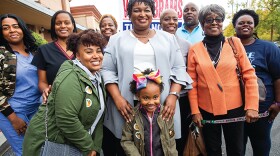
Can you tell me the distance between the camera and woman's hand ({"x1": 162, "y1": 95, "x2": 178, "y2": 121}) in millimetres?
2146

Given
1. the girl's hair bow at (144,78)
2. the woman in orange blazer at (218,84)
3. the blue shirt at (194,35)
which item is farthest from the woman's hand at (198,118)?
the blue shirt at (194,35)

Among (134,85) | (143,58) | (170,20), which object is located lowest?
(134,85)

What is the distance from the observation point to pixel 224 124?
2418 millimetres

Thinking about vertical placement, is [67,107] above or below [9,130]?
above

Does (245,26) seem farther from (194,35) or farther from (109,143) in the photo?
(109,143)

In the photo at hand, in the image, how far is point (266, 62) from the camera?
2.57m

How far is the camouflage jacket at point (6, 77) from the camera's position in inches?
89.7

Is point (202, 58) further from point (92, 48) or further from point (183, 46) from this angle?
point (92, 48)

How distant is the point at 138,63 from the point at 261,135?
1.79 meters

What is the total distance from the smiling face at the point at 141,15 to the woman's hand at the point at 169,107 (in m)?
0.77

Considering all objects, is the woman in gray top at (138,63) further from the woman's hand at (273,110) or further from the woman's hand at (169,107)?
the woman's hand at (273,110)

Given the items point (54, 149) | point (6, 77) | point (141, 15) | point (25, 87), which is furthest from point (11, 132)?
point (141, 15)

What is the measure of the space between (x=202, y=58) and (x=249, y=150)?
2.13 m

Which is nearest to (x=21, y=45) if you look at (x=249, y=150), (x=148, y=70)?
(x=148, y=70)
